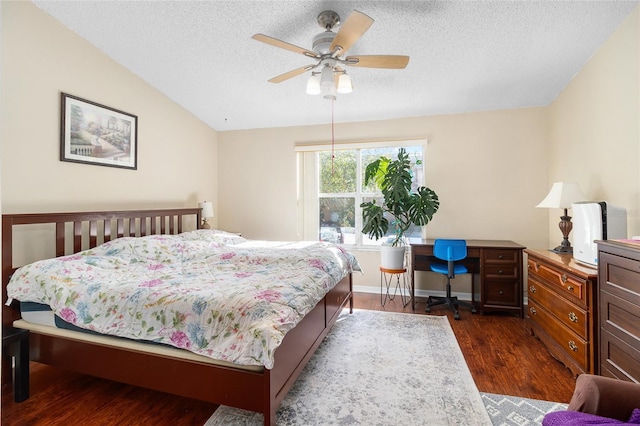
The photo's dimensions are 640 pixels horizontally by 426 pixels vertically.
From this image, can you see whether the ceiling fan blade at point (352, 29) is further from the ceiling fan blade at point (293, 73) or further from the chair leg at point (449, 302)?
the chair leg at point (449, 302)

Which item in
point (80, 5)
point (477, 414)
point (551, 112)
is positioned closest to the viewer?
point (477, 414)

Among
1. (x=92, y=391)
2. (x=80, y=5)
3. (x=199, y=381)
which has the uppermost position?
(x=80, y=5)

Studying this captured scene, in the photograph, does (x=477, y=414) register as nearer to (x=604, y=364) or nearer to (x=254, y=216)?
(x=604, y=364)

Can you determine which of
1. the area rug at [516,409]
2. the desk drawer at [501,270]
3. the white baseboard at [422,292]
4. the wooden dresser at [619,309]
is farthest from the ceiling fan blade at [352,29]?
the white baseboard at [422,292]

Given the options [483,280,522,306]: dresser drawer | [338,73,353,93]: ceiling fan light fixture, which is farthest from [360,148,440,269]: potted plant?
[338,73,353,93]: ceiling fan light fixture

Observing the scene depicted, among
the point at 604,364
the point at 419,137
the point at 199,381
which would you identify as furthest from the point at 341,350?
the point at 419,137

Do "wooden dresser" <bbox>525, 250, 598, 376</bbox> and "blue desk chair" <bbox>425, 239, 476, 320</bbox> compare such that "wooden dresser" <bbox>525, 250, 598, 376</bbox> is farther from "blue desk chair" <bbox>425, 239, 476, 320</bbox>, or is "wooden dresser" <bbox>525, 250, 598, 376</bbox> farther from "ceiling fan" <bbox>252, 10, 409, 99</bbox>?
"ceiling fan" <bbox>252, 10, 409, 99</bbox>

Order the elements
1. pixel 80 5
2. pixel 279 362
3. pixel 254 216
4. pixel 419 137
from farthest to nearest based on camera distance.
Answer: pixel 254 216, pixel 419 137, pixel 80 5, pixel 279 362

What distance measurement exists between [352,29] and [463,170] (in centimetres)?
272

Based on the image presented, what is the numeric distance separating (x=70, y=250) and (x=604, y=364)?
4133 mm

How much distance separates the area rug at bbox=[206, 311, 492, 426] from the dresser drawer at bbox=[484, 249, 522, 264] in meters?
0.99

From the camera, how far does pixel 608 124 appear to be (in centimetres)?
276

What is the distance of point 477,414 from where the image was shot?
2020 millimetres

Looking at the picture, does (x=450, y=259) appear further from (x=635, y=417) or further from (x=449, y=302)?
(x=635, y=417)
